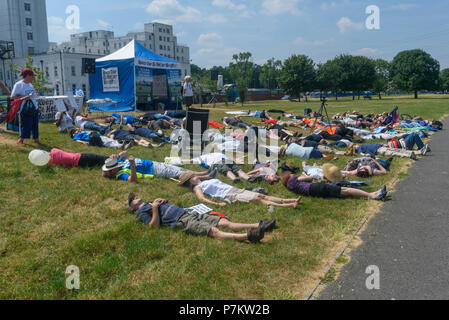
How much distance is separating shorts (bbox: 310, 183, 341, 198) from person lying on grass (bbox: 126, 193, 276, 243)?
155cm

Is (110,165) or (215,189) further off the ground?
(110,165)

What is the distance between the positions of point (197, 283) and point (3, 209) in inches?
137

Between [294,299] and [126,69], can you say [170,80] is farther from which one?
[294,299]

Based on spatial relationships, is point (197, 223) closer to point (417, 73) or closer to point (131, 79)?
point (131, 79)

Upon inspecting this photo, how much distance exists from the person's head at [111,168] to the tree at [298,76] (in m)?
56.3

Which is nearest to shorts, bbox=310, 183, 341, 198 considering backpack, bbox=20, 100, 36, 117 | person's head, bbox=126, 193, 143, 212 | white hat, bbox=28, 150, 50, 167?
person's head, bbox=126, 193, 143, 212

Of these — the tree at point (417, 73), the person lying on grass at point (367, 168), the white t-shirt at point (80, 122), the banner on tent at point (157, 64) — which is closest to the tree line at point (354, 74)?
the tree at point (417, 73)

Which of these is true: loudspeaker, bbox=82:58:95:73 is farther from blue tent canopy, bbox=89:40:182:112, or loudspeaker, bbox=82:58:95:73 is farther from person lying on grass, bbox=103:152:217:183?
person lying on grass, bbox=103:152:217:183

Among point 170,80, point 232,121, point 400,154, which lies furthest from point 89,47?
point 400,154

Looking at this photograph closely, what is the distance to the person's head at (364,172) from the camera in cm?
724

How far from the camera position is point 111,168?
6.45 metres

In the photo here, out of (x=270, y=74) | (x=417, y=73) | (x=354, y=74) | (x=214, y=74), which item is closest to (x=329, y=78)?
(x=354, y=74)

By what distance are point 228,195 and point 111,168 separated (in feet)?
7.95

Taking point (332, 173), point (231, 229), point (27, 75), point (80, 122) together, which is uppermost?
point (27, 75)
